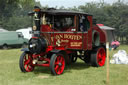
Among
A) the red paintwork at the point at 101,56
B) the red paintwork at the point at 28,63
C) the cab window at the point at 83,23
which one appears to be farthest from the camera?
the red paintwork at the point at 101,56

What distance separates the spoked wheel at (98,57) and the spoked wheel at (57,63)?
6.28 feet

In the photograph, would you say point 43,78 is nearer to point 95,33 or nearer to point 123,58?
point 95,33

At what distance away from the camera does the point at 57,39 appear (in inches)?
340

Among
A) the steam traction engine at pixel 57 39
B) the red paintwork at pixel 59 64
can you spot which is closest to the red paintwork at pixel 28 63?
the steam traction engine at pixel 57 39

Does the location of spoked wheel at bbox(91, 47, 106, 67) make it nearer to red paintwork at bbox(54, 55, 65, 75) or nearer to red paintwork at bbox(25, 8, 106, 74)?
red paintwork at bbox(25, 8, 106, 74)

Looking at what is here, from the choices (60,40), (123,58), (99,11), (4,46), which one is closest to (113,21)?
(99,11)

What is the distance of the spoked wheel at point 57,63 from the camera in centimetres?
764

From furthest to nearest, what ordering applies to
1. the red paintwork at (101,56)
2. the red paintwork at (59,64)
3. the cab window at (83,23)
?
the red paintwork at (101,56) → the cab window at (83,23) → the red paintwork at (59,64)

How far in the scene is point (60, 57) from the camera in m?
8.15

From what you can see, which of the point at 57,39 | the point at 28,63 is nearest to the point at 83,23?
the point at 57,39

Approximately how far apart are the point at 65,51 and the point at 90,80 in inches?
72.0

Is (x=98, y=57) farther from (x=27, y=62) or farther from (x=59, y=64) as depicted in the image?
(x=27, y=62)

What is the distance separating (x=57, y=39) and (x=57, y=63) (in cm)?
113

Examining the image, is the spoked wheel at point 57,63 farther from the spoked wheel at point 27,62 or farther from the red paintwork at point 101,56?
the red paintwork at point 101,56
